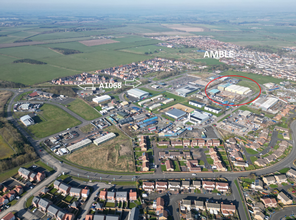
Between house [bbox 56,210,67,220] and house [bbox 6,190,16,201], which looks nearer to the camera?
house [bbox 56,210,67,220]

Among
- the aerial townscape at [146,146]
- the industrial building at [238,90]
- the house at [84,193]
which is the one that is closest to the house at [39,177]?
the aerial townscape at [146,146]

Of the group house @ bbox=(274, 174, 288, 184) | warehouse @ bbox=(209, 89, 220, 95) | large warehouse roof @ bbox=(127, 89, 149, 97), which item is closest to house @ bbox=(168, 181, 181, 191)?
house @ bbox=(274, 174, 288, 184)

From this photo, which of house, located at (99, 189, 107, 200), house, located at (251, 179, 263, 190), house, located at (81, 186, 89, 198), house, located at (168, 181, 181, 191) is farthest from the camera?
house, located at (251, 179, 263, 190)

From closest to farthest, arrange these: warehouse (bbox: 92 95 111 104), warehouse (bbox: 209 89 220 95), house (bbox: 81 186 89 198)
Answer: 1. house (bbox: 81 186 89 198)
2. warehouse (bbox: 92 95 111 104)
3. warehouse (bbox: 209 89 220 95)

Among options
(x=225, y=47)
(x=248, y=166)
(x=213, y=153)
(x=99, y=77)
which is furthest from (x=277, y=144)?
(x=225, y=47)

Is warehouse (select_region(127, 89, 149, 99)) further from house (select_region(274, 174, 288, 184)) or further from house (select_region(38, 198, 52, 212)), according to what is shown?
house (select_region(274, 174, 288, 184))

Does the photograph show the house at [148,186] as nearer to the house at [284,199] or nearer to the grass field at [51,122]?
the house at [284,199]

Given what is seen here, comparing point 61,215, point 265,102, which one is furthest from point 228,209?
point 265,102
